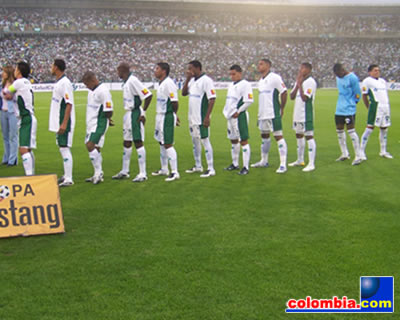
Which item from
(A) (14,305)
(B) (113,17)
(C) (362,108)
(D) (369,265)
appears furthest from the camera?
(B) (113,17)

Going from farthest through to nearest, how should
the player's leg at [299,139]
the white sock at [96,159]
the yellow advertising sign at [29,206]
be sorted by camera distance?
the player's leg at [299,139]
the white sock at [96,159]
the yellow advertising sign at [29,206]

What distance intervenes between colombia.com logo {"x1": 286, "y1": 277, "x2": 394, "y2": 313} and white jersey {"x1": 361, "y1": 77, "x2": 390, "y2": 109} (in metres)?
8.22

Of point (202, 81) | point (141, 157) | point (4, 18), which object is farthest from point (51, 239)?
point (4, 18)

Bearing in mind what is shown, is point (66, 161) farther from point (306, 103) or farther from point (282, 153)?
point (306, 103)

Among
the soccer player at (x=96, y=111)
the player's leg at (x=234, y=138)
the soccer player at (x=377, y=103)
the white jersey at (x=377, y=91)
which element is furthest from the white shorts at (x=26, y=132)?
the white jersey at (x=377, y=91)

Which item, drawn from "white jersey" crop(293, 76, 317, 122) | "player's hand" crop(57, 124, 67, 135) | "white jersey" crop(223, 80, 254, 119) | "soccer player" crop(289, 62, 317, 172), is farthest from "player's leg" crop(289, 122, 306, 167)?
"player's hand" crop(57, 124, 67, 135)

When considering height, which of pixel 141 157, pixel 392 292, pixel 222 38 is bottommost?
pixel 392 292

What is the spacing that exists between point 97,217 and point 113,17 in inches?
2206

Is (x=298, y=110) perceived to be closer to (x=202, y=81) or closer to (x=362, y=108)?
(x=202, y=81)

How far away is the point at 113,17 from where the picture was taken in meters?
58.4

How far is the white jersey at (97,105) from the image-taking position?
8.82 meters

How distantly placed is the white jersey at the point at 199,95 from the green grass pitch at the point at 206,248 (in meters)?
1.31

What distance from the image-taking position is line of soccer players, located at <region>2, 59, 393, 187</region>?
338 inches

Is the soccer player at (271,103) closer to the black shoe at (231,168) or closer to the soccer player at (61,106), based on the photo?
the black shoe at (231,168)
